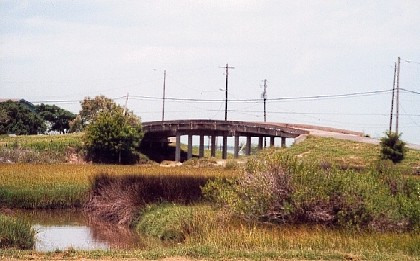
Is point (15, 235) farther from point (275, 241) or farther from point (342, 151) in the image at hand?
point (342, 151)

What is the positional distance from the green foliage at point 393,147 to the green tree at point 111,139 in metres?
23.4

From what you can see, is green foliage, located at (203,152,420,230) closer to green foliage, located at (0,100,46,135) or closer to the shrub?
the shrub

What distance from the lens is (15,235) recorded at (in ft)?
67.1

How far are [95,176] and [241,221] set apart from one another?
46.1 ft

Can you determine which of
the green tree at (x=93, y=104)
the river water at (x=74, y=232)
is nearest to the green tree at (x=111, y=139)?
the green tree at (x=93, y=104)

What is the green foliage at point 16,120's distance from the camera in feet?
301

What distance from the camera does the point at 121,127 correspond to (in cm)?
6656

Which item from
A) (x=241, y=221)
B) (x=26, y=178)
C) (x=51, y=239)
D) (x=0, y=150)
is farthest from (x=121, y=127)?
(x=241, y=221)

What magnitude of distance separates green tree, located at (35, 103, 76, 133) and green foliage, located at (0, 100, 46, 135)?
9396 millimetres

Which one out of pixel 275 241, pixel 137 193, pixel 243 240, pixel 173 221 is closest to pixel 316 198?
pixel 275 241

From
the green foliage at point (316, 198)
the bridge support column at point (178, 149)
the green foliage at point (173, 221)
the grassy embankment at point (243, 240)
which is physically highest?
the green foliage at point (316, 198)

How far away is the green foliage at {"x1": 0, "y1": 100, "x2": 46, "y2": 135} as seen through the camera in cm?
9181

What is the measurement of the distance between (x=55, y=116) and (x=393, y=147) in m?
64.6

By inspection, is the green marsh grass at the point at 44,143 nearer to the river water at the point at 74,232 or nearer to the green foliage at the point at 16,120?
the green foliage at the point at 16,120
